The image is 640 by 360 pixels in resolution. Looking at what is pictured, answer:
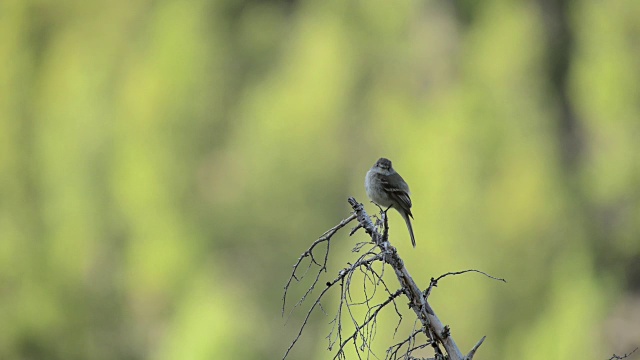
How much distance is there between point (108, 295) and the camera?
18609 mm

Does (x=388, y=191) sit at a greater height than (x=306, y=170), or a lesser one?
lesser

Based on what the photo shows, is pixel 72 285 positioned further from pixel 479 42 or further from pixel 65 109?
pixel 479 42

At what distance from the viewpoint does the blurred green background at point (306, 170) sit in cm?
1648

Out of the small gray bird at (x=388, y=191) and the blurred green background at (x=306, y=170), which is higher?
the blurred green background at (x=306, y=170)

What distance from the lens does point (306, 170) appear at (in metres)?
17.3

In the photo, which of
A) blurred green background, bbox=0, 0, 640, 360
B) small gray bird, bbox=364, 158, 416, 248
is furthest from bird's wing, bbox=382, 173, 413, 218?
blurred green background, bbox=0, 0, 640, 360

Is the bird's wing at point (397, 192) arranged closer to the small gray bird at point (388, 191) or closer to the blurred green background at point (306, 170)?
the small gray bird at point (388, 191)

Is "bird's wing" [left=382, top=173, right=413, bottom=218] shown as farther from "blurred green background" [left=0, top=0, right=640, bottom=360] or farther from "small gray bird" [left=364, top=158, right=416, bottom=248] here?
"blurred green background" [left=0, top=0, right=640, bottom=360]

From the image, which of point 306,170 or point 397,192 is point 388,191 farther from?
point 306,170

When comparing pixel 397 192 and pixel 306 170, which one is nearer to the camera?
pixel 397 192

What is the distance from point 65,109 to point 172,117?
2936mm

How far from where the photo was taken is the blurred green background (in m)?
16.5

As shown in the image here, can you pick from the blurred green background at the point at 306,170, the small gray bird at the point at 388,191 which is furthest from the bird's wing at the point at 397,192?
the blurred green background at the point at 306,170

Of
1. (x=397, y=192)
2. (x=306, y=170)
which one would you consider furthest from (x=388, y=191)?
(x=306, y=170)
